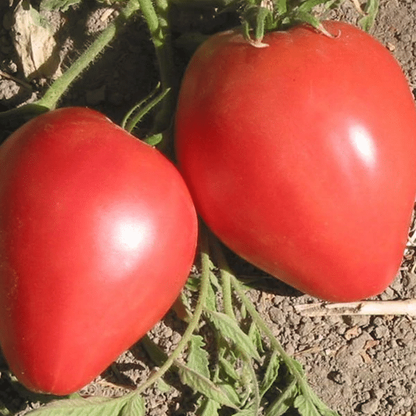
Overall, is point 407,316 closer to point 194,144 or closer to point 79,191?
point 194,144

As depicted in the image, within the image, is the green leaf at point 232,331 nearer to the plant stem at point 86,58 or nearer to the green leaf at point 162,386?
the green leaf at point 162,386

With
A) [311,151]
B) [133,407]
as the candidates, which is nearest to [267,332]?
[133,407]

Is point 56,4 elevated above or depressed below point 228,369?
above

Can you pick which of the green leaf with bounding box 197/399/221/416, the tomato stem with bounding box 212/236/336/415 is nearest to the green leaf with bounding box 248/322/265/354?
the tomato stem with bounding box 212/236/336/415

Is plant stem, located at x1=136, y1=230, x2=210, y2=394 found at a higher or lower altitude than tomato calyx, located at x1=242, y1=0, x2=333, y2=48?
lower

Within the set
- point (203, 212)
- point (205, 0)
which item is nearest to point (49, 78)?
point (205, 0)

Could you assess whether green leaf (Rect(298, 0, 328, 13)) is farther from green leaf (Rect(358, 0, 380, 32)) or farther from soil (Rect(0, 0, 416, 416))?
soil (Rect(0, 0, 416, 416))

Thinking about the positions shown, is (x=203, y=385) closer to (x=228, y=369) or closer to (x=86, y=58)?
(x=228, y=369)
